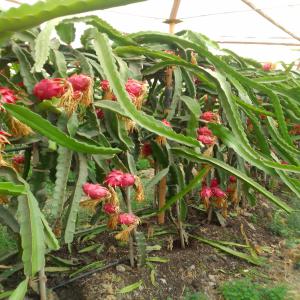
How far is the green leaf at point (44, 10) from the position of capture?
0.56 meters

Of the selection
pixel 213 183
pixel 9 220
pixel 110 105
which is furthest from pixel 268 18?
pixel 9 220

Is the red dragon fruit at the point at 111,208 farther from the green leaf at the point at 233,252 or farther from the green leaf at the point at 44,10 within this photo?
the green leaf at the point at 233,252

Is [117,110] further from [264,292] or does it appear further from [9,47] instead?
[264,292]

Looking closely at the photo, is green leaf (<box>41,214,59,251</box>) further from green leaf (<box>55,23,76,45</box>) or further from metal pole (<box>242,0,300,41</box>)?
metal pole (<box>242,0,300,41</box>)

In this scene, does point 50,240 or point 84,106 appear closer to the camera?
point 50,240

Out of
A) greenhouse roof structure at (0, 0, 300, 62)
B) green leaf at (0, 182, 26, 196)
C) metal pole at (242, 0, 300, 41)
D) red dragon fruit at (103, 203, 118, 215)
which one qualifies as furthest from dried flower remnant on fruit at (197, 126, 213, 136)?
metal pole at (242, 0, 300, 41)

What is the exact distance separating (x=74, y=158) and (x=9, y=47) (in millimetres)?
290

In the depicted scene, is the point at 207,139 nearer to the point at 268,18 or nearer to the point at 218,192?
the point at 218,192

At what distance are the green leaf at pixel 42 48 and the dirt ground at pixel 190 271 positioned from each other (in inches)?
26.2

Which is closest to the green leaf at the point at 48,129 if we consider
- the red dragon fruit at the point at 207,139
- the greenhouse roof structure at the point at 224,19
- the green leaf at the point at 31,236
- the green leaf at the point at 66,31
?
the green leaf at the point at 31,236

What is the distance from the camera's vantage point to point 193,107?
1189mm

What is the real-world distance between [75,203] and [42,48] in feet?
1.05

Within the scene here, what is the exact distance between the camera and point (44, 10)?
1.92 feet

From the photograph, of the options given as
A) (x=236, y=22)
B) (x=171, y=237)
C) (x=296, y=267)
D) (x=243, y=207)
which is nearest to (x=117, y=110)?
(x=171, y=237)
